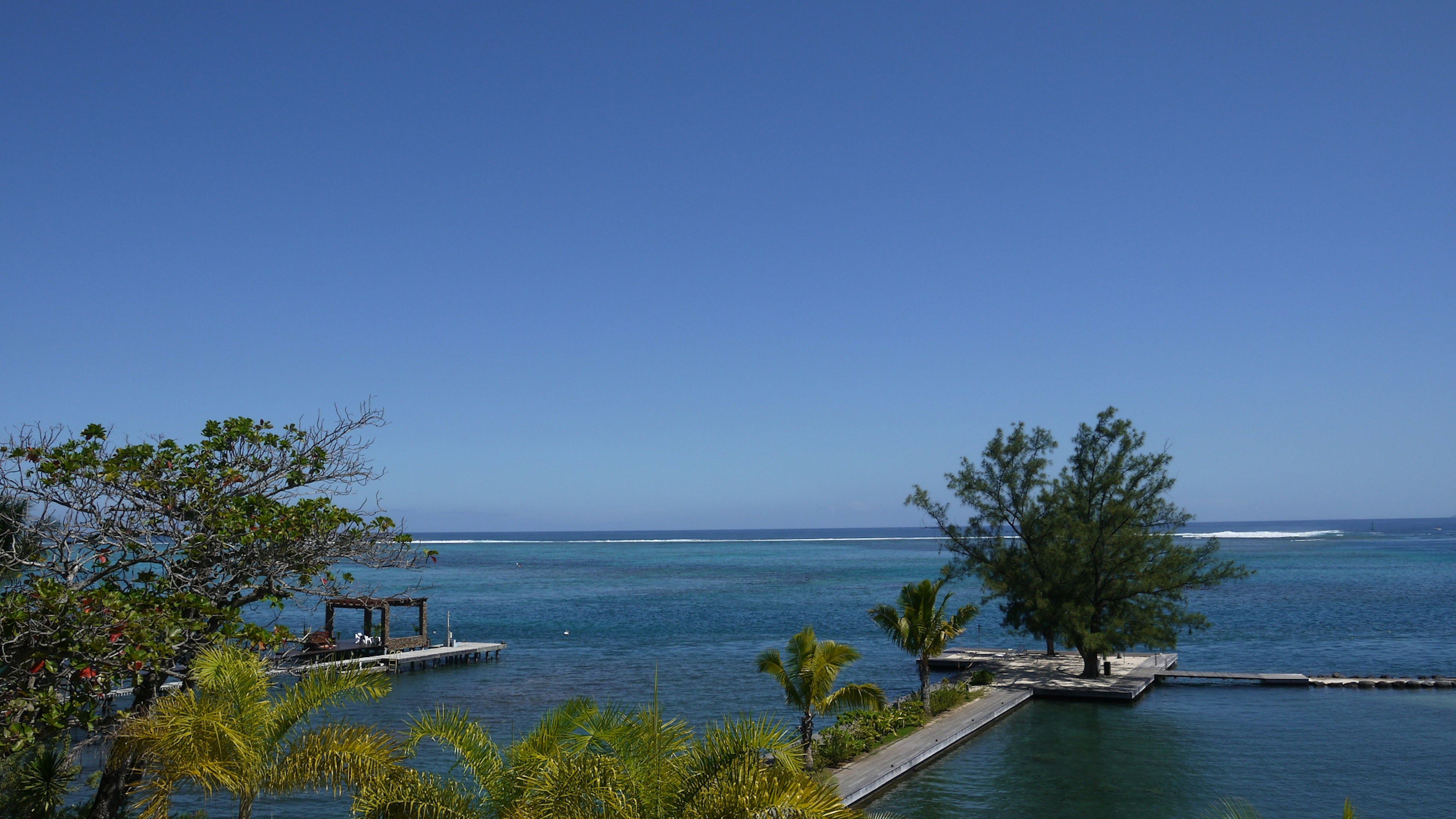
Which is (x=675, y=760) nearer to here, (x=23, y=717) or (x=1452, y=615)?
(x=23, y=717)

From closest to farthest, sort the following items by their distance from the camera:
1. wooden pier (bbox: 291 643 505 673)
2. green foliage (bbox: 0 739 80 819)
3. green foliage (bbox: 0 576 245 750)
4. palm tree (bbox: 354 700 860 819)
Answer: palm tree (bbox: 354 700 860 819) < green foliage (bbox: 0 576 245 750) < green foliage (bbox: 0 739 80 819) < wooden pier (bbox: 291 643 505 673)

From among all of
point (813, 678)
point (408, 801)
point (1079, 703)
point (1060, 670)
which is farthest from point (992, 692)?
point (408, 801)

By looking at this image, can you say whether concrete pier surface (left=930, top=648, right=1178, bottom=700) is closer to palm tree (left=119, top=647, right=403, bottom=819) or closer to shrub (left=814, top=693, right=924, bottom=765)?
shrub (left=814, top=693, right=924, bottom=765)

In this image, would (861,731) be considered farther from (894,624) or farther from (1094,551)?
(1094,551)

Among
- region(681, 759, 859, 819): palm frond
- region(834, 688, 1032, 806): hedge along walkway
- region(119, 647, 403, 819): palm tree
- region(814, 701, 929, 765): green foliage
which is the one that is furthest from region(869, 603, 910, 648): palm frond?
region(681, 759, 859, 819): palm frond

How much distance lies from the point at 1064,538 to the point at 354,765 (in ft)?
103

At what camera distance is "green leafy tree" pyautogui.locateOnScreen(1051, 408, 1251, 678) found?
35.8m

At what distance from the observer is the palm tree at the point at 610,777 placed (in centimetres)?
866

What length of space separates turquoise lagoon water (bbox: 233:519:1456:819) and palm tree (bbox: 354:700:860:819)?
1.08 m

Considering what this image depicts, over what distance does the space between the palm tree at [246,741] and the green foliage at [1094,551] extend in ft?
97.8

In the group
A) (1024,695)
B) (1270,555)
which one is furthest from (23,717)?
(1270,555)

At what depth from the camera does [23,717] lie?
11.9 m

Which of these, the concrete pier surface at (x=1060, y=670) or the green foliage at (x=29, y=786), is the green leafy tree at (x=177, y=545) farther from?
the concrete pier surface at (x=1060, y=670)

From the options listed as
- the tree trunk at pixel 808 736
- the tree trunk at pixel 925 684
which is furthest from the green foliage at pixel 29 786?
the tree trunk at pixel 925 684
